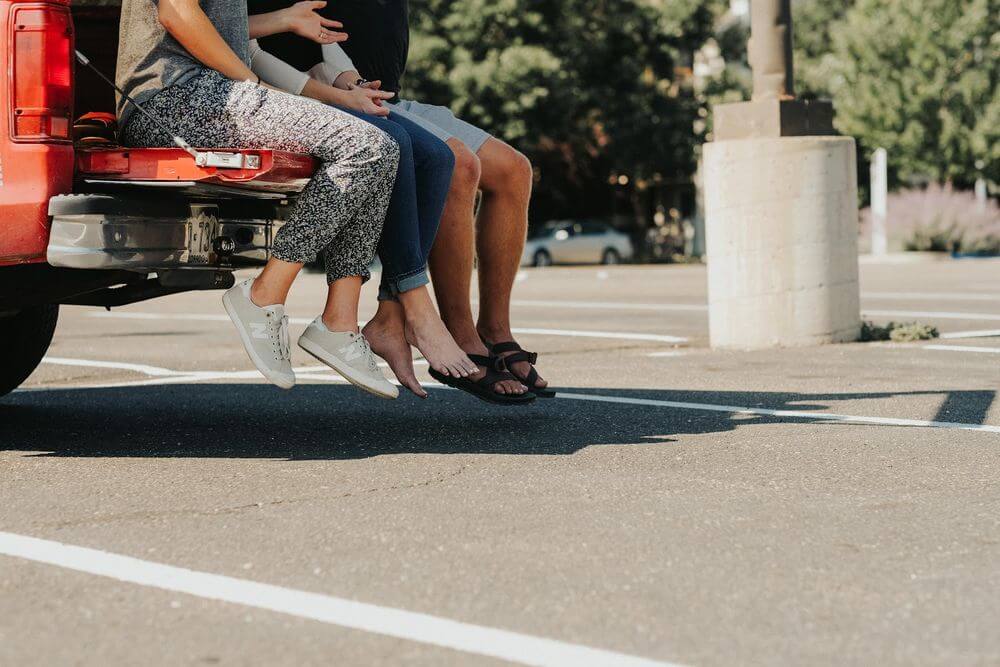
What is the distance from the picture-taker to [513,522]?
392 centimetres

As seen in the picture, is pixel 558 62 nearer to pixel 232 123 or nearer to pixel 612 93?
pixel 612 93

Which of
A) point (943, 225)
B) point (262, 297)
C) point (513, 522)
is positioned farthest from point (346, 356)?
point (943, 225)

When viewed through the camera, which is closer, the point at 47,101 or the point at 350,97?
the point at 47,101

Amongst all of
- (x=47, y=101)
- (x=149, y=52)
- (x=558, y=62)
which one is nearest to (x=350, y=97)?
(x=149, y=52)

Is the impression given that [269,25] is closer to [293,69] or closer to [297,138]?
[293,69]

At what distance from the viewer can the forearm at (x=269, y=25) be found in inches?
216

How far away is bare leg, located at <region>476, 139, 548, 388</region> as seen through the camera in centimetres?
589

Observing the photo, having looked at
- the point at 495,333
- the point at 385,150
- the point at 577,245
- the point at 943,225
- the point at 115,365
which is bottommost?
the point at 577,245

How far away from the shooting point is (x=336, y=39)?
555 cm

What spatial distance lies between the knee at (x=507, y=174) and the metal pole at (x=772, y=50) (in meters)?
3.93

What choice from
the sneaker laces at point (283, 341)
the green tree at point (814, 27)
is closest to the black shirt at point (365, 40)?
the sneaker laces at point (283, 341)

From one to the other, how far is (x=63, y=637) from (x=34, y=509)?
1.36 meters

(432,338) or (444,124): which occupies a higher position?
(444,124)

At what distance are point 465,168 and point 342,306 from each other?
0.76 metres
